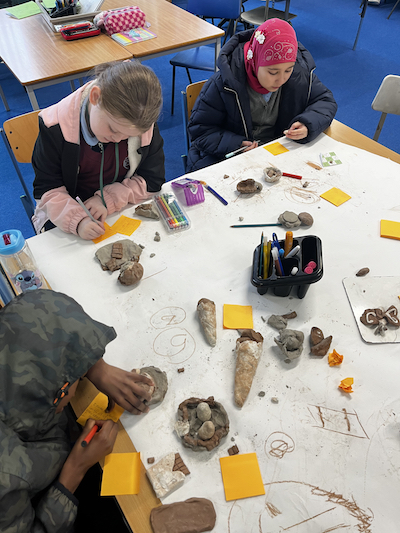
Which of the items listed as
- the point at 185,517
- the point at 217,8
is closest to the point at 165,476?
the point at 185,517

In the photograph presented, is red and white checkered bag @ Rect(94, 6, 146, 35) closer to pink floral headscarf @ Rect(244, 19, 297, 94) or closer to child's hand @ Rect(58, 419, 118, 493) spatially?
pink floral headscarf @ Rect(244, 19, 297, 94)

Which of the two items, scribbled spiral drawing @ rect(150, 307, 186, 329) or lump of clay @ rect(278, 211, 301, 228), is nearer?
scribbled spiral drawing @ rect(150, 307, 186, 329)

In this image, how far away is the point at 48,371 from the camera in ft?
2.35

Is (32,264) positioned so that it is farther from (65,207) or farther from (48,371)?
(48,371)

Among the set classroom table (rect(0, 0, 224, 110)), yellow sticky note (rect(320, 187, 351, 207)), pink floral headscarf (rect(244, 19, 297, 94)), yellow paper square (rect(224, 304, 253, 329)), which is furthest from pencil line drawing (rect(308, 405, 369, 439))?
classroom table (rect(0, 0, 224, 110))

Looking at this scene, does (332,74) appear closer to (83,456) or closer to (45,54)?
(45,54)

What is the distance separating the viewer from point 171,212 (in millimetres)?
1273

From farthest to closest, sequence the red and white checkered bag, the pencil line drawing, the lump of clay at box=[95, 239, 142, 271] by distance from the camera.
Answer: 1. the red and white checkered bag
2. the lump of clay at box=[95, 239, 142, 271]
3. the pencil line drawing

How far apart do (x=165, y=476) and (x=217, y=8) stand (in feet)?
11.7

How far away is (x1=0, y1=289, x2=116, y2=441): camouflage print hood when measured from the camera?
2.25 ft

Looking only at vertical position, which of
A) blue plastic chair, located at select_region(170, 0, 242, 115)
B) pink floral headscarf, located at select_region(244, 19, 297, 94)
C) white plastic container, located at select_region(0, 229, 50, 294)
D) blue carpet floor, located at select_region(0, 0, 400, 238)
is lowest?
blue carpet floor, located at select_region(0, 0, 400, 238)

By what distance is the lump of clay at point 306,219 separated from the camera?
1.23 m

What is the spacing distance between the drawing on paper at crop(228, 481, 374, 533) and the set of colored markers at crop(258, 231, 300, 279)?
503 millimetres

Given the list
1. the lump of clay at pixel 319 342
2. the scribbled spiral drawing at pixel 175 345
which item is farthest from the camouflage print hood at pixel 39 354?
the lump of clay at pixel 319 342
